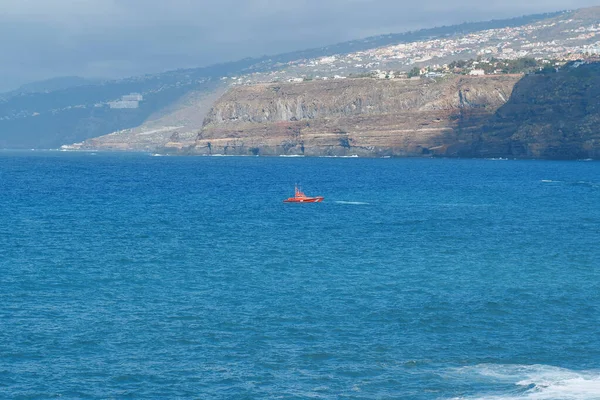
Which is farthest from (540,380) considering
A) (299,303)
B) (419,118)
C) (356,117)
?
(356,117)

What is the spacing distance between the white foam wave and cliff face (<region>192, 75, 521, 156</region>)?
13058cm

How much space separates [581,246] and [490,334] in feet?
64.3

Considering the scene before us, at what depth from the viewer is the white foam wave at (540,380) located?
2233 cm

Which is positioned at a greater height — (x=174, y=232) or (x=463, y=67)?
(x=463, y=67)

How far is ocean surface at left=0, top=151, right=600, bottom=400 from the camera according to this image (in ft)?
77.3

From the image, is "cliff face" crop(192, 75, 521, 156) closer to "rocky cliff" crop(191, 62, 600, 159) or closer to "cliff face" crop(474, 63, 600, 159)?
"rocky cliff" crop(191, 62, 600, 159)

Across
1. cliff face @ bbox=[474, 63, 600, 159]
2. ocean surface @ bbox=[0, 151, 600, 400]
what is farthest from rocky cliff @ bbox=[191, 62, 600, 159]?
ocean surface @ bbox=[0, 151, 600, 400]

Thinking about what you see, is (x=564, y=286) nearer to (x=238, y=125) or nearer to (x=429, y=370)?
(x=429, y=370)

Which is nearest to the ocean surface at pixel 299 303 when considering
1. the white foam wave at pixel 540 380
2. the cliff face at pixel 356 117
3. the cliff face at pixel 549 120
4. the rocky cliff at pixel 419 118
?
the white foam wave at pixel 540 380

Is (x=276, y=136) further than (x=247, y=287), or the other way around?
(x=276, y=136)

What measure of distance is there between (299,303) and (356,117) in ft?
455

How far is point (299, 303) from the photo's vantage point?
104 ft

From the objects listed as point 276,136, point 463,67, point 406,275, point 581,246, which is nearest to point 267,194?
point 581,246

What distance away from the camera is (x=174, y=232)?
51000 millimetres
